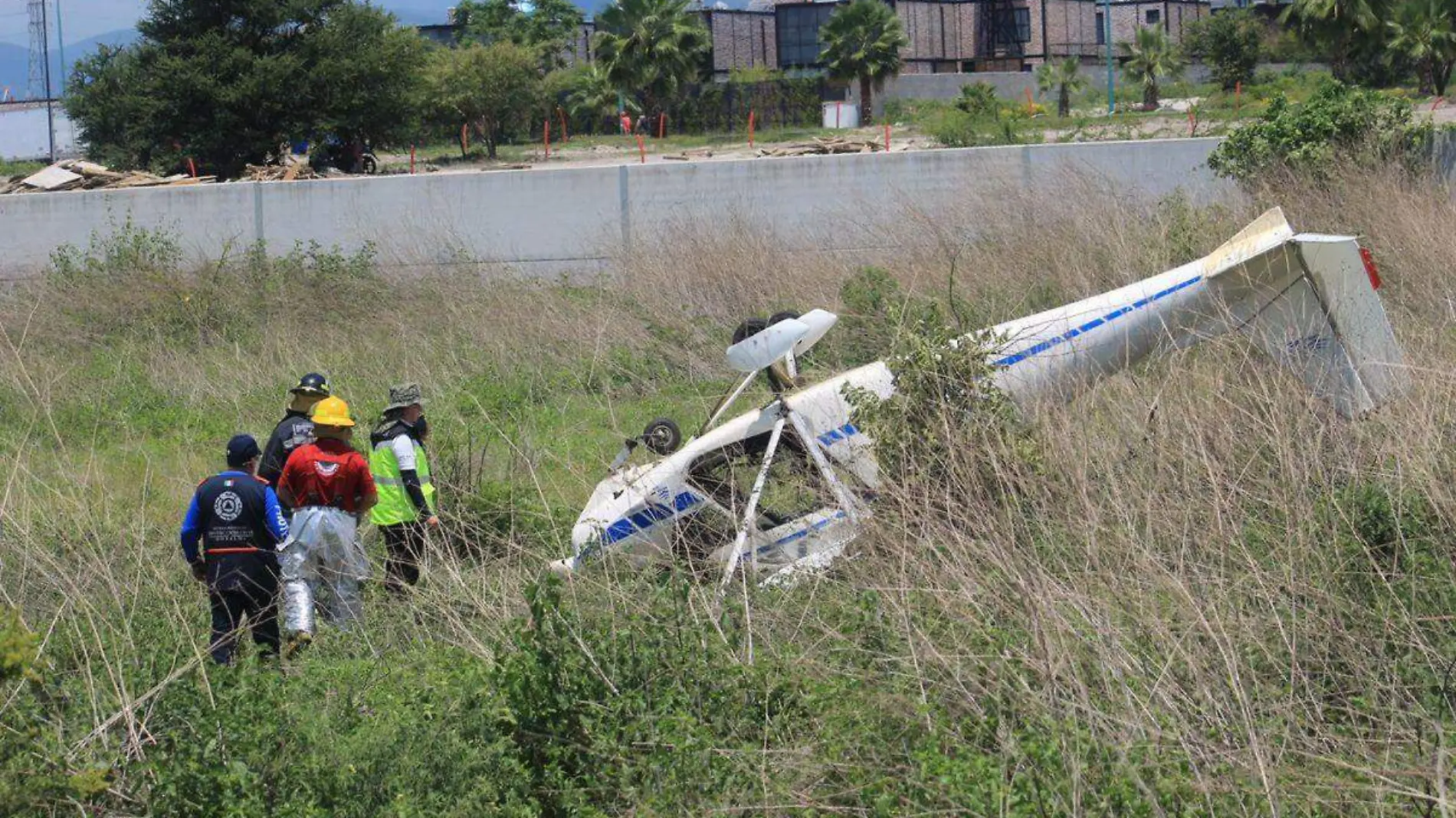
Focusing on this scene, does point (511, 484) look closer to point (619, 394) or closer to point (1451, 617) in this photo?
point (619, 394)

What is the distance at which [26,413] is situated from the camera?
1313 cm

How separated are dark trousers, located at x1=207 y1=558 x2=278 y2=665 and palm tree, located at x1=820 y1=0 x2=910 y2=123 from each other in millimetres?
47309

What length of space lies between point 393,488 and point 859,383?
2837 mm

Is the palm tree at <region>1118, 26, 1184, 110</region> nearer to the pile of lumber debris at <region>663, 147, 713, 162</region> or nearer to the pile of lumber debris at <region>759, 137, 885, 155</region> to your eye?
the pile of lumber debris at <region>663, 147, 713, 162</region>

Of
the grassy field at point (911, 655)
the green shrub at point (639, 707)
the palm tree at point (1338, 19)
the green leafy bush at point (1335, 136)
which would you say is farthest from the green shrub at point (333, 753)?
the palm tree at point (1338, 19)

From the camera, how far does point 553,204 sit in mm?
19438

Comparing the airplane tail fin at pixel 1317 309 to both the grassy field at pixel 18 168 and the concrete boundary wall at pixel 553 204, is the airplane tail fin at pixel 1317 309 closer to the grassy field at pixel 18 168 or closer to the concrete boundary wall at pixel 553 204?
the concrete boundary wall at pixel 553 204

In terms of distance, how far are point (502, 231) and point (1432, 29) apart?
3342 centimetres

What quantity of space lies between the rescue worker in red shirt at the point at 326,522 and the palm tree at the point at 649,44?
45.8 metres

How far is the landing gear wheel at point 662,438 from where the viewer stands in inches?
321

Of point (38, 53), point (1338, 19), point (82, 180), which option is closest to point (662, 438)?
point (82, 180)

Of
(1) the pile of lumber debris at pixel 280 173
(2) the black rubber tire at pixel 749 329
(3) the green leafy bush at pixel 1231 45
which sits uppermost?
(3) the green leafy bush at pixel 1231 45

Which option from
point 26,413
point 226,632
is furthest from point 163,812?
point 26,413

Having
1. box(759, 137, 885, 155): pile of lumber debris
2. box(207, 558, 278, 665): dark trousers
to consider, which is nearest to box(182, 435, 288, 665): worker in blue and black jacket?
box(207, 558, 278, 665): dark trousers
